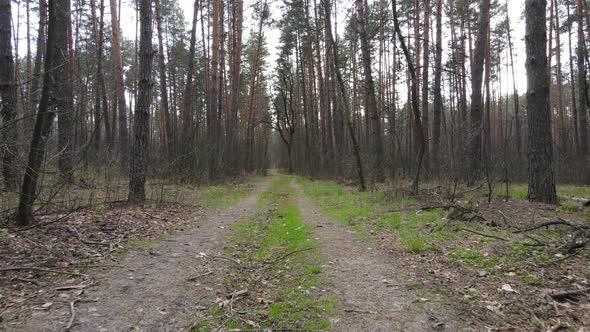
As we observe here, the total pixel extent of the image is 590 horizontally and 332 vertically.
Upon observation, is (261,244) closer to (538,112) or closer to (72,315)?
(72,315)

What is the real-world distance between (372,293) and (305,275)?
977 mm

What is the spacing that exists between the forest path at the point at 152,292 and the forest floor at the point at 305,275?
0.02 metres

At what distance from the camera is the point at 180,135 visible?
13711 millimetres

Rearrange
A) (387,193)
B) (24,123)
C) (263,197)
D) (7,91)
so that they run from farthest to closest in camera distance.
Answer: (263,197)
(387,193)
(7,91)
(24,123)

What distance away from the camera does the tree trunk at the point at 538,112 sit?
7.30m

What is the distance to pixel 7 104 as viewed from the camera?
454 cm

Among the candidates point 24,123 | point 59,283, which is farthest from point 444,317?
point 24,123

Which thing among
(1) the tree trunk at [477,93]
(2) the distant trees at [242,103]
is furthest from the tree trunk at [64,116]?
(1) the tree trunk at [477,93]

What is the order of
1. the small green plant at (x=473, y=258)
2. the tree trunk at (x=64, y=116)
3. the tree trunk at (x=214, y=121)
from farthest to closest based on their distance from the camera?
the tree trunk at (x=214, y=121)
the tree trunk at (x=64, y=116)
the small green plant at (x=473, y=258)

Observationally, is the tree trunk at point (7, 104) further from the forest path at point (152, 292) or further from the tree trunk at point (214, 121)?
the tree trunk at point (214, 121)

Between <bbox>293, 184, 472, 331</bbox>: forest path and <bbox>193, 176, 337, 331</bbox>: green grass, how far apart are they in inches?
6.5

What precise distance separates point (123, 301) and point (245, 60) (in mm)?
30356

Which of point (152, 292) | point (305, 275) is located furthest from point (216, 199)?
point (152, 292)

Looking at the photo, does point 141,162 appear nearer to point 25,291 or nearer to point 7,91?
point 7,91
